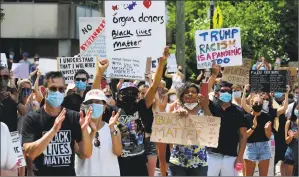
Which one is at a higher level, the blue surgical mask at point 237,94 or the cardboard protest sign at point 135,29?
the cardboard protest sign at point 135,29

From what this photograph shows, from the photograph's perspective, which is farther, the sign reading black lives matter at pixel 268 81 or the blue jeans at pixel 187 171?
the sign reading black lives matter at pixel 268 81

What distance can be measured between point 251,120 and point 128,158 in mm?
2895

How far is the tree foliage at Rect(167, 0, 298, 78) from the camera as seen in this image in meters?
28.3

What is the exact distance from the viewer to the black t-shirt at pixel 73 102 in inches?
321

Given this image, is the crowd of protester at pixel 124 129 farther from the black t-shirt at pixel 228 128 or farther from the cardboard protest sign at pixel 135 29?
the cardboard protest sign at pixel 135 29

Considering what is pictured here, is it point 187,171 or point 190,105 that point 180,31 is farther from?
point 187,171

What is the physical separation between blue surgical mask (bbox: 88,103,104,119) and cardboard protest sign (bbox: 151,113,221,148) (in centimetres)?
127

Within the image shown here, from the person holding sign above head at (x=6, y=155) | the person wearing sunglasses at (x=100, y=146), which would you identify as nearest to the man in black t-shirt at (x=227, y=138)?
the person wearing sunglasses at (x=100, y=146)

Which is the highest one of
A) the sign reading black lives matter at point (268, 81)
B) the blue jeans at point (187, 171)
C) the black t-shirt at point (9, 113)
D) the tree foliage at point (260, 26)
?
the tree foliage at point (260, 26)

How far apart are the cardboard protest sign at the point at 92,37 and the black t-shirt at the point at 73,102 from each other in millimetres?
3511

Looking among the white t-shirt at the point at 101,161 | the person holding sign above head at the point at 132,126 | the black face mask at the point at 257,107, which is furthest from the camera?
the black face mask at the point at 257,107

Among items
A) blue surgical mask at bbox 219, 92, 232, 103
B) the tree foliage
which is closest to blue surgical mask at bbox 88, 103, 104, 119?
blue surgical mask at bbox 219, 92, 232, 103

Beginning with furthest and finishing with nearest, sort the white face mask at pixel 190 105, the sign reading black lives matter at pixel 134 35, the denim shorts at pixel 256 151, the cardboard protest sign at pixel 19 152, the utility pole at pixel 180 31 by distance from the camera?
the utility pole at pixel 180 31
the denim shorts at pixel 256 151
the sign reading black lives matter at pixel 134 35
the white face mask at pixel 190 105
the cardboard protest sign at pixel 19 152

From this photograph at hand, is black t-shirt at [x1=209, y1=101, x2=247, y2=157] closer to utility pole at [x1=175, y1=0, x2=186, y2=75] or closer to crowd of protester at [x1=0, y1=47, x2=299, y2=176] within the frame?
crowd of protester at [x1=0, y1=47, x2=299, y2=176]
